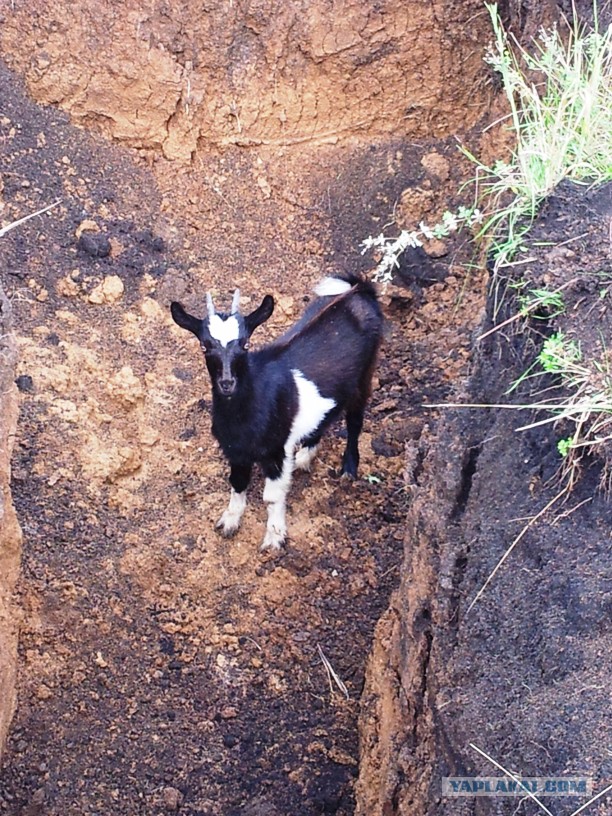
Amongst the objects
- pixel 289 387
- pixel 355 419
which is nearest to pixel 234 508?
pixel 289 387

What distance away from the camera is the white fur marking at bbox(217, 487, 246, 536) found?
17.7 feet

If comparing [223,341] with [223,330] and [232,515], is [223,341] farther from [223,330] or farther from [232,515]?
[232,515]

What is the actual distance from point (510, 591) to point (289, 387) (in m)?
2.23

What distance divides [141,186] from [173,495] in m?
2.36

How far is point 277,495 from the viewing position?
5.32 meters

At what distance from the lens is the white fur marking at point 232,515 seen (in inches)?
212

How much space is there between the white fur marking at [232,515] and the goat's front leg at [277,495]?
0.45 feet

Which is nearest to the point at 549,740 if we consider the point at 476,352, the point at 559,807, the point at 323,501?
the point at 559,807

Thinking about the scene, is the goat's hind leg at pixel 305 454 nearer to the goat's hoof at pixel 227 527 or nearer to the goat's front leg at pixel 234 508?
the goat's front leg at pixel 234 508

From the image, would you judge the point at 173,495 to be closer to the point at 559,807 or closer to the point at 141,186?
the point at 141,186

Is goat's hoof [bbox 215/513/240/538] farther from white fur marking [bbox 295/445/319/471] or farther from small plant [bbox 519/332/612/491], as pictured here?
small plant [bbox 519/332/612/491]

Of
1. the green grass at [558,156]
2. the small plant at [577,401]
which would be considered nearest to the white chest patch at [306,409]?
the green grass at [558,156]

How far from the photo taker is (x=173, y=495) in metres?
5.50

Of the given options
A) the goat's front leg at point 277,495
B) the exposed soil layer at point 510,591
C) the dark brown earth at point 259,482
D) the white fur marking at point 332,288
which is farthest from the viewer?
the white fur marking at point 332,288
